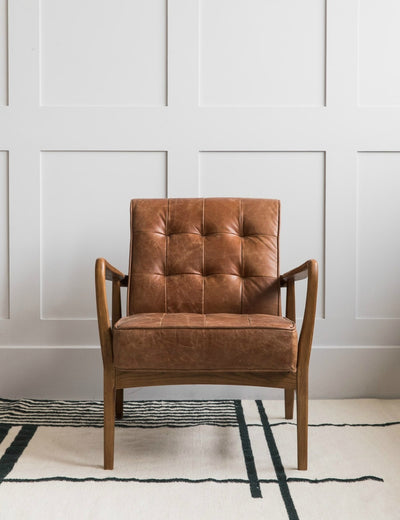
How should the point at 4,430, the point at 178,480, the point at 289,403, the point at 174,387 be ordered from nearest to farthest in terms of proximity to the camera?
the point at 178,480 → the point at 4,430 → the point at 289,403 → the point at 174,387

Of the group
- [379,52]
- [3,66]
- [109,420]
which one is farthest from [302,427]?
[3,66]

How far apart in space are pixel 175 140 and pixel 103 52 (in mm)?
462

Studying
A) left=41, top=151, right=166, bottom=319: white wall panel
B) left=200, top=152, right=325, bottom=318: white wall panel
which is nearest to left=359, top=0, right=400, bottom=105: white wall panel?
left=200, top=152, right=325, bottom=318: white wall panel

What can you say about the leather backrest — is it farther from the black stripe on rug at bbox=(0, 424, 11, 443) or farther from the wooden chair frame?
the black stripe on rug at bbox=(0, 424, 11, 443)

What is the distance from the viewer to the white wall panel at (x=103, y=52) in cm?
223

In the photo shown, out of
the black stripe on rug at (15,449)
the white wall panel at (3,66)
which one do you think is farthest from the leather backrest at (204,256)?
Answer: the white wall panel at (3,66)

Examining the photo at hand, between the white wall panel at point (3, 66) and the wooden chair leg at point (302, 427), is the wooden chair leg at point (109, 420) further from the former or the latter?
the white wall panel at point (3, 66)

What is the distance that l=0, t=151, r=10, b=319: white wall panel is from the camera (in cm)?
226

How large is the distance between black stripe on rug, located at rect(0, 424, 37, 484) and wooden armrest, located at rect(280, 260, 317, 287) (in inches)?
38.5

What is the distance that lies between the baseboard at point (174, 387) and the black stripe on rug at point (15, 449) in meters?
0.36

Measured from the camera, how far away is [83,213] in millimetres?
2260

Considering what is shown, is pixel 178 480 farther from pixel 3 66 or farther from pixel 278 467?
pixel 3 66

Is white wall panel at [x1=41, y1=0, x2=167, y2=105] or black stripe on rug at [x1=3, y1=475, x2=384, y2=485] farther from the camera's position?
white wall panel at [x1=41, y1=0, x2=167, y2=105]

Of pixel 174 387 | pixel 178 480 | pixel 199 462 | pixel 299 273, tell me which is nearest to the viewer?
pixel 178 480
